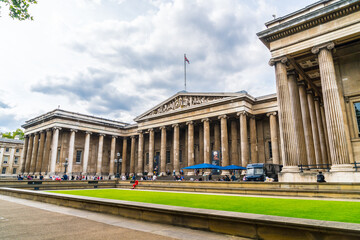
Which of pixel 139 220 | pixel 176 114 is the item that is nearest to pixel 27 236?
pixel 139 220

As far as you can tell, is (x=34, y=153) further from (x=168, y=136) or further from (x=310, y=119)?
(x=310, y=119)

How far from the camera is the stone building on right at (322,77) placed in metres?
18.1

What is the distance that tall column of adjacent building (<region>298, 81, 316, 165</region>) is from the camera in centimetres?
2378

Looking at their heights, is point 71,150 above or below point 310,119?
below

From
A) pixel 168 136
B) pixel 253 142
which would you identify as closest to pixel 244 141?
pixel 253 142

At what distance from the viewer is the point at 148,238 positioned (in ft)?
17.3

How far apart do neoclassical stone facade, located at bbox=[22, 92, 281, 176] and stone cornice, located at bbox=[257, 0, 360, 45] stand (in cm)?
1432

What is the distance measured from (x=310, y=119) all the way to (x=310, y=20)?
1041 centimetres

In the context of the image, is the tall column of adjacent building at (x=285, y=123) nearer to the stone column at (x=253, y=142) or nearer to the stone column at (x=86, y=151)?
the stone column at (x=253, y=142)

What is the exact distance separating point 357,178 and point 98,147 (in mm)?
48927

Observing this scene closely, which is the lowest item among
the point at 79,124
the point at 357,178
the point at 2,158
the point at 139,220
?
the point at 139,220

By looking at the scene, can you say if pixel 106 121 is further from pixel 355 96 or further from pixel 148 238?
pixel 148 238

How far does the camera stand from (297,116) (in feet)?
74.9

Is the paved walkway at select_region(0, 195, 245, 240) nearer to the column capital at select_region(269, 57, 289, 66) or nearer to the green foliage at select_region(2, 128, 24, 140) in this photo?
the column capital at select_region(269, 57, 289, 66)
